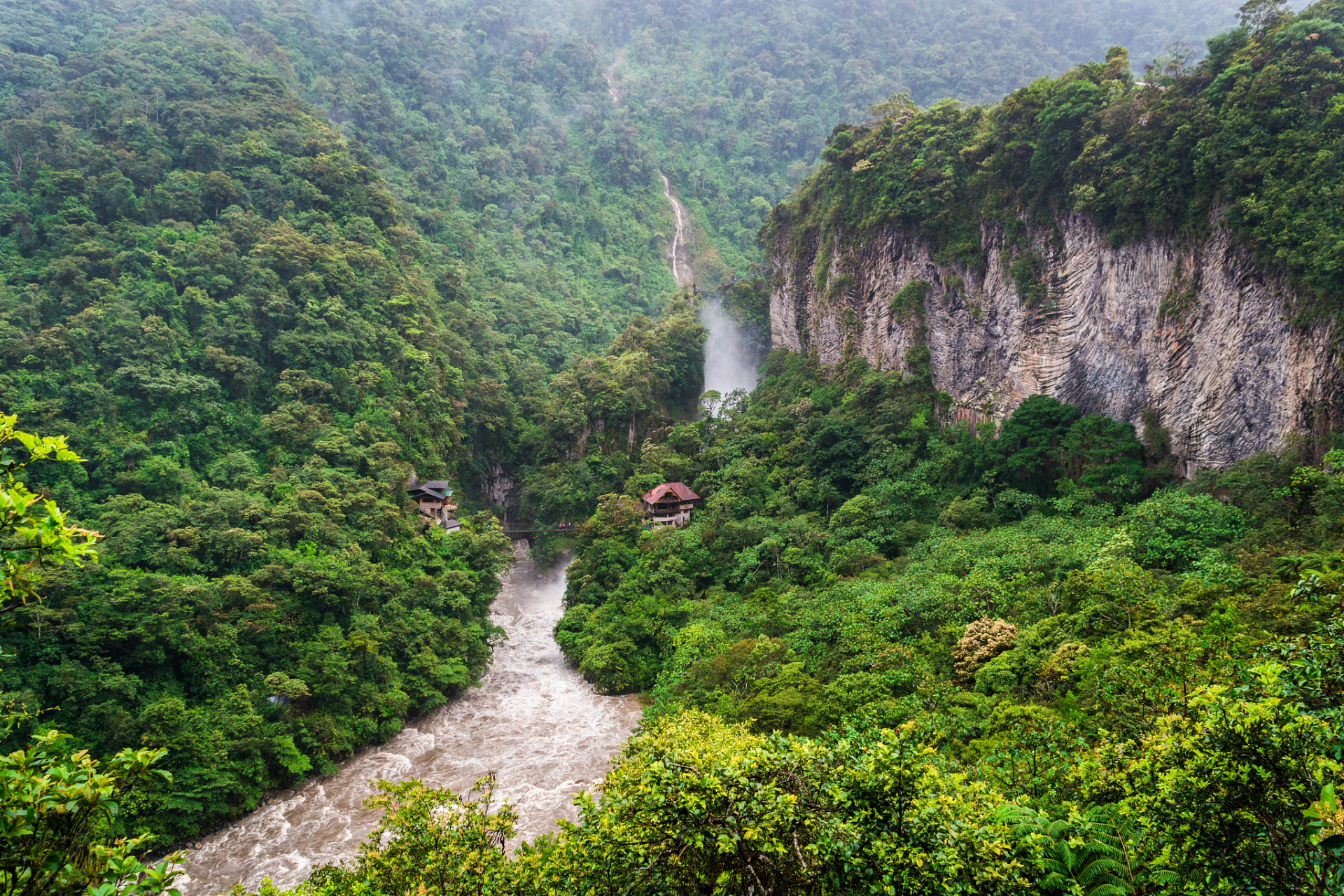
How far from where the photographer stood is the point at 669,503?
31.8 meters

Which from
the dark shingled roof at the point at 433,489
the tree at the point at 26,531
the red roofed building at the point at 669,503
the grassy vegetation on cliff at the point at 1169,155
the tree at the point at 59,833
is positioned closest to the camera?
the tree at the point at 59,833

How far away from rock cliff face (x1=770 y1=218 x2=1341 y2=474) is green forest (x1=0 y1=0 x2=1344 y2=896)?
0.67 metres

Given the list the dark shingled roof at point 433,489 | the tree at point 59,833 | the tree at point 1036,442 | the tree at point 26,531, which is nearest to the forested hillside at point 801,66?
the dark shingled roof at point 433,489

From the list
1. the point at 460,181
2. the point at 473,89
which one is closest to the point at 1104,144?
the point at 460,181

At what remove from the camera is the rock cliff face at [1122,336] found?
1598cm

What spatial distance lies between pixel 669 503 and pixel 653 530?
3.54 meters

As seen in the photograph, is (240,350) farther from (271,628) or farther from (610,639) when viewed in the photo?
(610,639)

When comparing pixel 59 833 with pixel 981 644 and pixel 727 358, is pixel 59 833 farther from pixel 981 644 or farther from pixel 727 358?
pixel 727 358

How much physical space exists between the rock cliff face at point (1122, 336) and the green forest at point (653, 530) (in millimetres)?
666

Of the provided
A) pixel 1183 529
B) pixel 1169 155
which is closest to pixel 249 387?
pixel 1183 529

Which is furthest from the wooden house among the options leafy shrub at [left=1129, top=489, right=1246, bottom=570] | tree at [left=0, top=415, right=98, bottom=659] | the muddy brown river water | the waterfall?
tree at [left=0, top=415, right=98, bottom=659]

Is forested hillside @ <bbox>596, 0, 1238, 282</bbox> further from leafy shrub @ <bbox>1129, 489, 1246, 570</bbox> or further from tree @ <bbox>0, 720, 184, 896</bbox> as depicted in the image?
tree @ <bbox>0, 720, 184, 896</bbox>

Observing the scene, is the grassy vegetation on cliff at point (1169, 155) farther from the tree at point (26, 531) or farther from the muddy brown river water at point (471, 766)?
the tree at point (26, 531)

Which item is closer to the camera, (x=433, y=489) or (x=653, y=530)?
(x=653, y=530)
